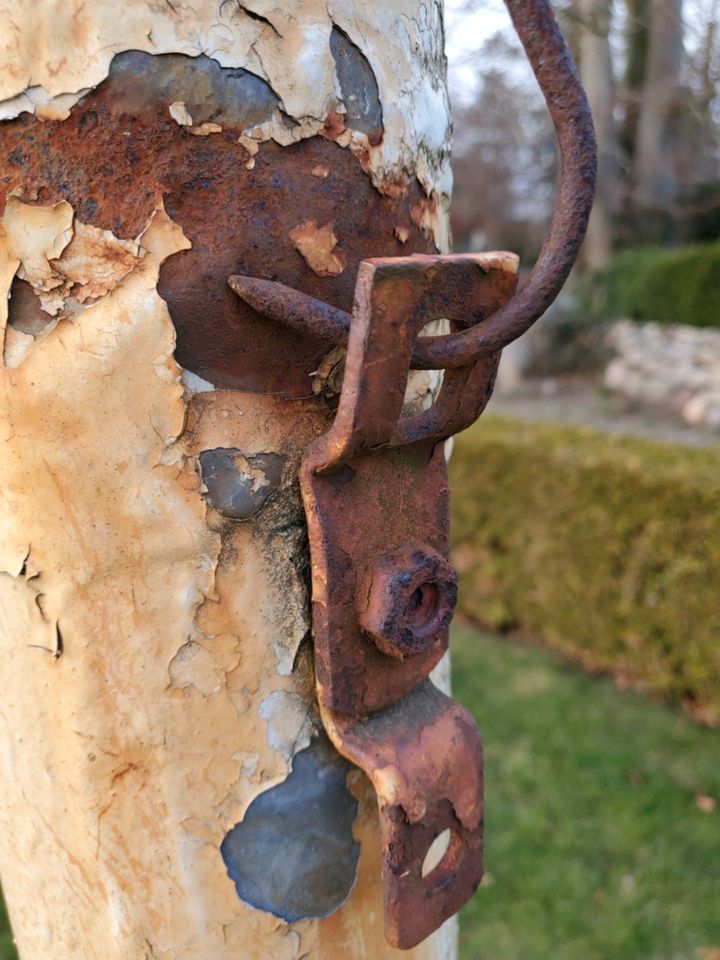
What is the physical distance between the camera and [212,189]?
0.50 meters

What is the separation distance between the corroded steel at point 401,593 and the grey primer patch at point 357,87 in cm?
12

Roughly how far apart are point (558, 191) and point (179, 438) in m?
0.29

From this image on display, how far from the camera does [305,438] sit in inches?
22.4

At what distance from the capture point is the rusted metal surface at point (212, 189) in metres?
0.48

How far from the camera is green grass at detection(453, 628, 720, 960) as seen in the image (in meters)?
2.58

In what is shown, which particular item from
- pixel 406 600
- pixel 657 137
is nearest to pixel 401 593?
pixel 406 600

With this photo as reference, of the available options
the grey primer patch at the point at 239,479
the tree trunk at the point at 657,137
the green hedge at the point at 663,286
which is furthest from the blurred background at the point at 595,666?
the tree trunk at the point at 657,137

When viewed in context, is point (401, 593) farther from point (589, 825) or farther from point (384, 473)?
point (589, 825)

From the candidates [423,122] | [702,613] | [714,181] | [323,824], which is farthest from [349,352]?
[714,181]

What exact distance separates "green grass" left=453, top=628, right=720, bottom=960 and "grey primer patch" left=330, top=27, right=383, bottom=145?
2.64 meters

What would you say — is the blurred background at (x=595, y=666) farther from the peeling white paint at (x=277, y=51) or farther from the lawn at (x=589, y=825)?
the peeling white paint at (x=277, y=51)

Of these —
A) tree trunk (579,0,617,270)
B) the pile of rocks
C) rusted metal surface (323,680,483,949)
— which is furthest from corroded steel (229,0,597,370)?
tree trunk (579,0,617,270)

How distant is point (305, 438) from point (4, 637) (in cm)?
25

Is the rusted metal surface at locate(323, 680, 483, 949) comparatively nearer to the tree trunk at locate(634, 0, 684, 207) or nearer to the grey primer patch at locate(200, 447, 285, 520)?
the grey primer patch at locate(200, 447, 285, 520)
